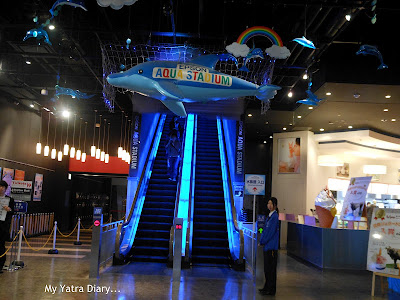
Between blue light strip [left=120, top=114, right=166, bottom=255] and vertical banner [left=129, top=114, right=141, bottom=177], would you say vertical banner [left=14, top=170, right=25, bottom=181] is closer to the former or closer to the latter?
vertical banner [left=129, top=114, right=141, bottom=177]

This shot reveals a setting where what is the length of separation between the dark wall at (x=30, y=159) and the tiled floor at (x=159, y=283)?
19.1ft

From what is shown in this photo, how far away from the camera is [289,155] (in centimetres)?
1816

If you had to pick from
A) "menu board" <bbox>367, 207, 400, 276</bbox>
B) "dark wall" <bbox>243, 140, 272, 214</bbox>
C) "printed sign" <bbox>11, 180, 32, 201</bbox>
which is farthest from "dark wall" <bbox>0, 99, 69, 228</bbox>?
"menu board" <bbox>367, 207, 400, 276</bbox>

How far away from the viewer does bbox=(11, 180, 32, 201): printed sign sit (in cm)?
1452

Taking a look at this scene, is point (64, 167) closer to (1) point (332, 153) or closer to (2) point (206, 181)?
(2) point (206, 181)

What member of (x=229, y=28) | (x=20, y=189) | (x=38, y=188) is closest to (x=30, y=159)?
(x=38, y=188)

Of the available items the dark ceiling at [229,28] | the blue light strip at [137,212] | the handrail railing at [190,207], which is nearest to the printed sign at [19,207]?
the blue light strip at [137,212]

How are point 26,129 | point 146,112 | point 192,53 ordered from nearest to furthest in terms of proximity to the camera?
point 192,53 < point 146,112 < point 26,129

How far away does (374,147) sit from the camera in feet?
61.3

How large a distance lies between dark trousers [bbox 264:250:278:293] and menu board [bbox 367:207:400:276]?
5.90 ft

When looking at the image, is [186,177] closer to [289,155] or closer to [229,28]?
[229,28]

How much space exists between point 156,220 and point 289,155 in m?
8.71

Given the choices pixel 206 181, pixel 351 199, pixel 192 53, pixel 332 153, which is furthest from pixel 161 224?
pixel 332 153

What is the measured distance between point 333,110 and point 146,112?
6.54m
